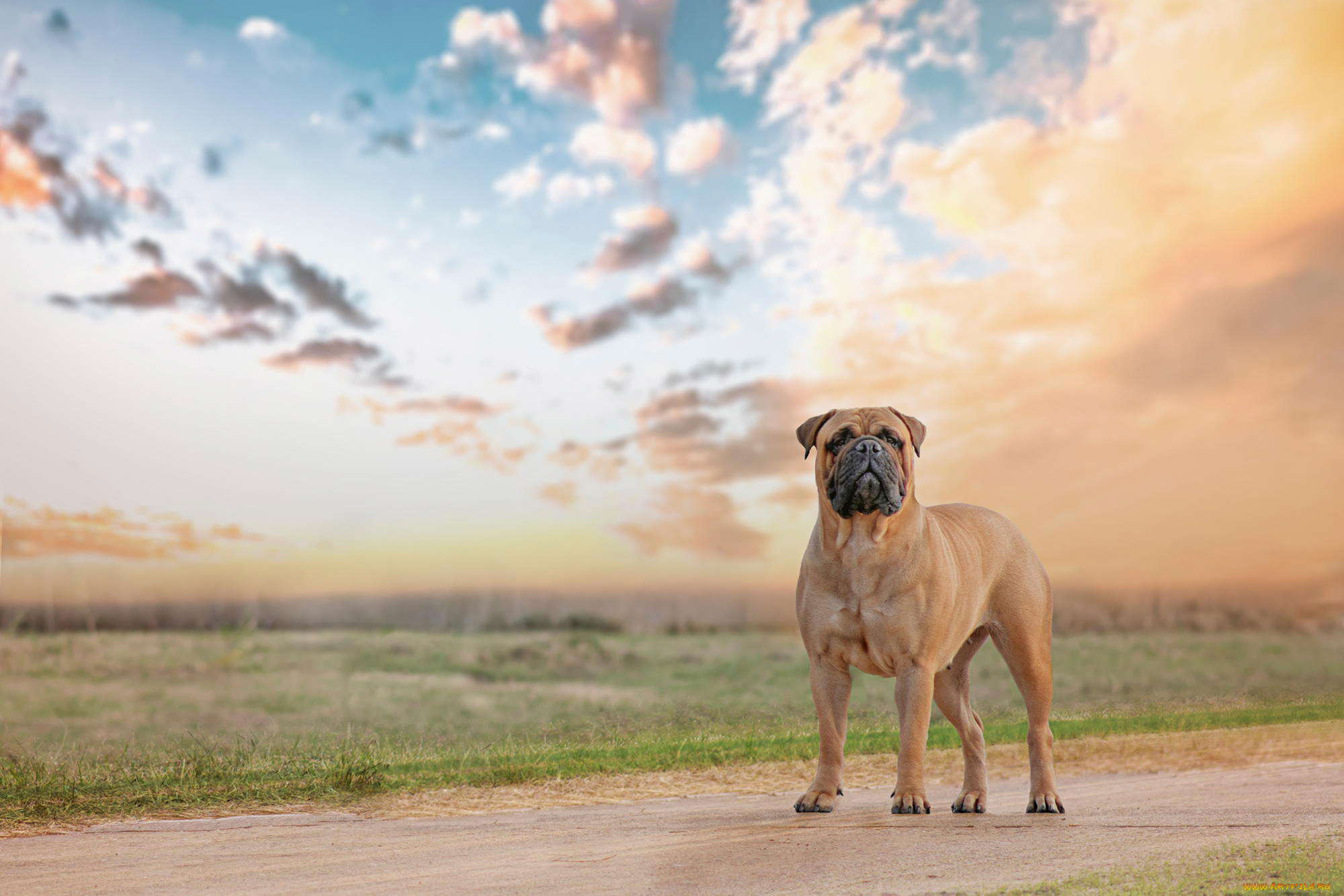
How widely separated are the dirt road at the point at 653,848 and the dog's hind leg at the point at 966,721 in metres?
0.22

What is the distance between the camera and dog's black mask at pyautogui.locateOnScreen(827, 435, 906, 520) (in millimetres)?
7137

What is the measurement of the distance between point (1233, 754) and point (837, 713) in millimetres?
7400

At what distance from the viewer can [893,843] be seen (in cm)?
642

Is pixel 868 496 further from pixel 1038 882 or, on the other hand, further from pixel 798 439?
pixel 1038 882

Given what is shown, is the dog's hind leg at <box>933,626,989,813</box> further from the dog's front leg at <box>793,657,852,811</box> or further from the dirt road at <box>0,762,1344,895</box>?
the dog's front leg at <box>793,657,852,811</box>

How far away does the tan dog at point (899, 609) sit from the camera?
729 centimetres

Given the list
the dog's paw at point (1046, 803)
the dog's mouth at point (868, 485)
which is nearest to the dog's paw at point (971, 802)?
the dog's paw at point (1046, 803)

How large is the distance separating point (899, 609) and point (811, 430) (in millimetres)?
1544

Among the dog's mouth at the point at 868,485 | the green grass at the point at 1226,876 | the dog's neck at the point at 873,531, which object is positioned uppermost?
the dog's mouth at the point at 868,485

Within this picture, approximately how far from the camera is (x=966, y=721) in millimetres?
8078

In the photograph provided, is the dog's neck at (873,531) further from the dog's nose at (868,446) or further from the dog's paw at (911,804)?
the dog's paw at (911,804)

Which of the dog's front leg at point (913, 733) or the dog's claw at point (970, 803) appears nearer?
the dog's front leg at point (913, 733)

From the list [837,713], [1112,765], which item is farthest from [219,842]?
[1112,765]

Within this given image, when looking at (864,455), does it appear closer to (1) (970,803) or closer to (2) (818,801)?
(2) (818,801)
